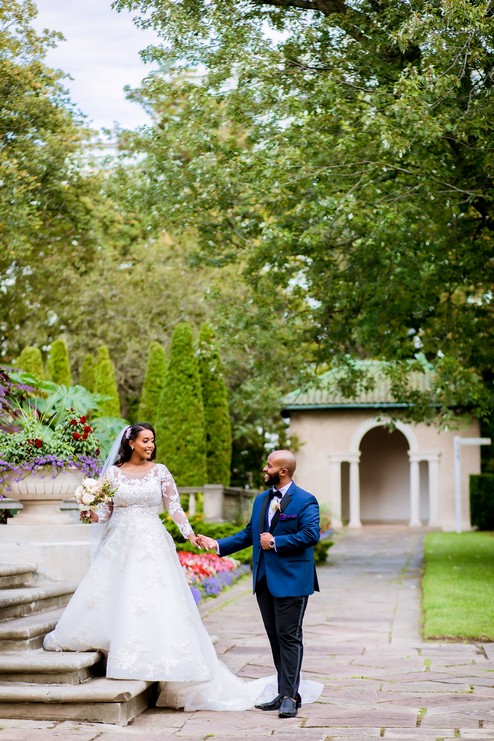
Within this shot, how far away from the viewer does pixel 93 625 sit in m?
6.74

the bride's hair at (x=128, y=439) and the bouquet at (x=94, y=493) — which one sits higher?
the bride's hair at (x=128, y=439)

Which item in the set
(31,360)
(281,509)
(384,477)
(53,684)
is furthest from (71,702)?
(384,477)

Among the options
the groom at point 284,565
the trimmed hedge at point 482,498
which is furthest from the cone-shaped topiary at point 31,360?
the groom at point 284,565

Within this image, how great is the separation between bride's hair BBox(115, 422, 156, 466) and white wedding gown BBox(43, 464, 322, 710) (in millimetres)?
122

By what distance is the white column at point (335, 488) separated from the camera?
31797 millimetres

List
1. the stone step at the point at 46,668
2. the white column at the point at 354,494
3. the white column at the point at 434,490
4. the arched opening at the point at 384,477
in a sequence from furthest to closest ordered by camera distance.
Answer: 1. the arched opening at the point at 384,477
2. the white column at the point at 354,494
3. the white column at the point at 434,490
4. the stone step at the point at 46,668

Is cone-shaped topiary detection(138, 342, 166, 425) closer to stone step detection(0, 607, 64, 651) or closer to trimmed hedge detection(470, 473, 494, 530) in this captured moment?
trimmed hedge detection(470, 473, 494, 530)

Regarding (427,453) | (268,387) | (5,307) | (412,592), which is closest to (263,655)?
(412,592)

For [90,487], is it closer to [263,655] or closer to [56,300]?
[263,655]

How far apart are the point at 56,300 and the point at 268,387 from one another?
12.7 meters

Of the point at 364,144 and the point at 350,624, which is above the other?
the point at 364,144

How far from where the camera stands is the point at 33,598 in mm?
7711

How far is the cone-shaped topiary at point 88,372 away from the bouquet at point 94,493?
2487 cm

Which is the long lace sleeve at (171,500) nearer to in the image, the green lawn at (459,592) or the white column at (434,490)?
the green lawn at (459,592)
